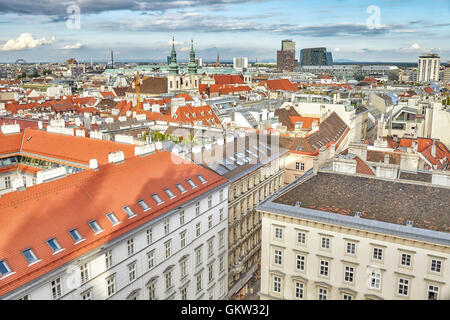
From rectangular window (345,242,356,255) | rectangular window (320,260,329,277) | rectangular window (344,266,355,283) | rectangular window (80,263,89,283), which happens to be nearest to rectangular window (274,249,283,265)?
rectangular window (320,260,329,277)

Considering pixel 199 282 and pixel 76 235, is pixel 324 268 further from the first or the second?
pixel 76 235

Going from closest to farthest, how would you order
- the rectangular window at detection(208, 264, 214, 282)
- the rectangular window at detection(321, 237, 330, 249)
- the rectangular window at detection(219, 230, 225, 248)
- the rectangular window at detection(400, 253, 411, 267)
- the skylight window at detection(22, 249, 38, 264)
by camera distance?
the skylight window at detection(22, 249, 38, 264) < the rectangular window at detection(400, 253, 411, 267) < the rectangular window at detection(321, 237, 330, 249) < the rectangular window at detection(208, 264, 214, 282) < the rectangular window at detection(219, 230, 225, 248)

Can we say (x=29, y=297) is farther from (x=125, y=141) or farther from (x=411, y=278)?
(x=125, y=141)

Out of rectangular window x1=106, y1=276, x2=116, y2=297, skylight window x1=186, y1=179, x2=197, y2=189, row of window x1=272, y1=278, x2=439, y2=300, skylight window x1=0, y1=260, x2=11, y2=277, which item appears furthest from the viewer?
skylight window x1=186, y1=179, x2=197, y2=189

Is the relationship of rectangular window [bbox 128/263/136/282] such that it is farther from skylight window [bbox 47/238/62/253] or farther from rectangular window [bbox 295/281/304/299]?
rectangular window [bbox 295/281/304/299]

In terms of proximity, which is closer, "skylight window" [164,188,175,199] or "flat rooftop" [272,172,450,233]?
"flat rooftop" [272,172,450,233]

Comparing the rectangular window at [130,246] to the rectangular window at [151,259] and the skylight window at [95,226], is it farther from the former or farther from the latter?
the skylight window at [95,226]

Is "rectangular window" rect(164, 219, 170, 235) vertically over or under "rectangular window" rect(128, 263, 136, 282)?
over
